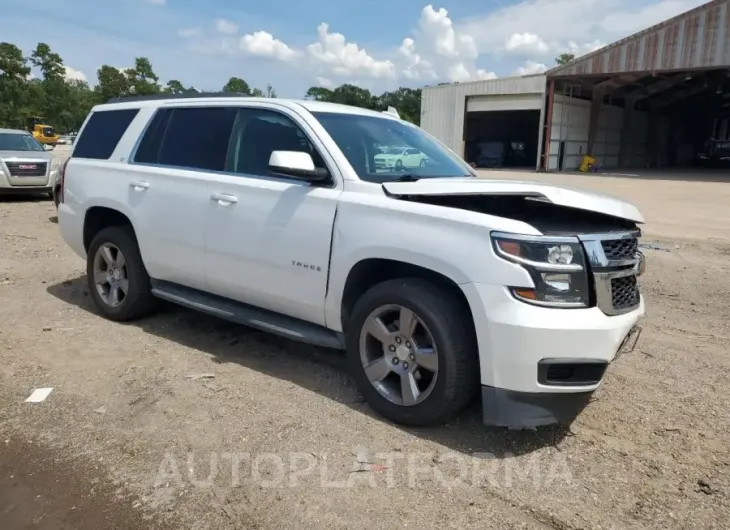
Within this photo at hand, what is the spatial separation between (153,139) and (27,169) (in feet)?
36.5

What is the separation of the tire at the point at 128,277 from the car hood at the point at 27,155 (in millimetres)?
10721

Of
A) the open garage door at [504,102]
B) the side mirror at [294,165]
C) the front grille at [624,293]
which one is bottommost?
the front grille at [624,293]

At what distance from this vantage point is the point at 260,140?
437cm

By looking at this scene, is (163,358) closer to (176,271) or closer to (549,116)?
(176,271)

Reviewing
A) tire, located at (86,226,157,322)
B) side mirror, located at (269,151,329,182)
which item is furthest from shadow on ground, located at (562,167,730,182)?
side mirror, located at (269,151,329,182)

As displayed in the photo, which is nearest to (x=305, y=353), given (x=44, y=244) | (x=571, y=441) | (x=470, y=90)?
(x=571, y=441)

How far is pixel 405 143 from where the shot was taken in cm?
454

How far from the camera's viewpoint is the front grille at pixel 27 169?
549 inches

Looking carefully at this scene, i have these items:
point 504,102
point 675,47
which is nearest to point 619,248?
point 675,47

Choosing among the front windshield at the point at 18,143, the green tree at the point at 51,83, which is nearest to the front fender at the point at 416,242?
the front windshield at the point at 18,143

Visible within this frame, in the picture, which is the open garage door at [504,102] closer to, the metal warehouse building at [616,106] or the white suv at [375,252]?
the metal warehouse building at [616,106]

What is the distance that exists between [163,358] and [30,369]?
92 centimetres

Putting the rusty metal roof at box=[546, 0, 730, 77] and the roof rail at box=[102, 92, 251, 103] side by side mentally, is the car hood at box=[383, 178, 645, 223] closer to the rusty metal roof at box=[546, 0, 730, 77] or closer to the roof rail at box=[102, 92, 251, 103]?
the roof rail at box=[102, 92, 251, 103]

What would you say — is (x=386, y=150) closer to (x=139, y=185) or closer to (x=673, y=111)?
(x=139, y=185)
